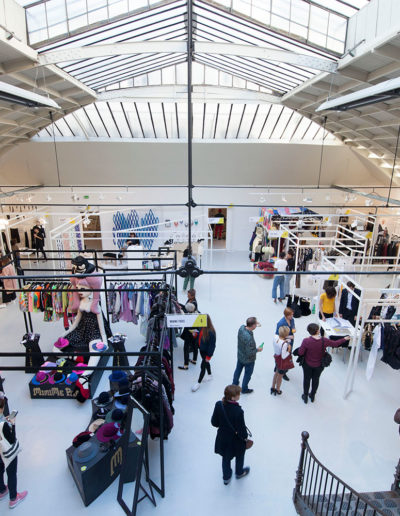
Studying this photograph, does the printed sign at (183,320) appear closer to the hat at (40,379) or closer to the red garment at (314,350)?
the red garment at (314,350)

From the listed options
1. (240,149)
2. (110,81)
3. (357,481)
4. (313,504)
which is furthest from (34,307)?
(240,149)

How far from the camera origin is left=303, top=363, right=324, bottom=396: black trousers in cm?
447

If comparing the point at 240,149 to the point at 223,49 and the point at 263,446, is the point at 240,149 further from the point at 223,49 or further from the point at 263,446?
the point at 263,446

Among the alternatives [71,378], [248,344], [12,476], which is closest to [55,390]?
[71,378]

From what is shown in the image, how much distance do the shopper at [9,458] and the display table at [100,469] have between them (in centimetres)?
52

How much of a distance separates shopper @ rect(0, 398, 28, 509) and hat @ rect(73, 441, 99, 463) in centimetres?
57

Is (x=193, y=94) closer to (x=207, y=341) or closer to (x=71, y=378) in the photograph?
(x=207, y=341)

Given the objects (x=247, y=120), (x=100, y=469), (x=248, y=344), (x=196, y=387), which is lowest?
(x=196, y=387)

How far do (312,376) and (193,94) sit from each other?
24.8ft

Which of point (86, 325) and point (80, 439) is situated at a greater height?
point (86, 325)

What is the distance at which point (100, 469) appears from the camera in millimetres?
3348

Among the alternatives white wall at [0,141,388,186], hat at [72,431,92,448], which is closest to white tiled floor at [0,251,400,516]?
hat at [72,431,92,448]

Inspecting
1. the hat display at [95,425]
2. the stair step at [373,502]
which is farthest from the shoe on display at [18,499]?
the stair step at [373,502]

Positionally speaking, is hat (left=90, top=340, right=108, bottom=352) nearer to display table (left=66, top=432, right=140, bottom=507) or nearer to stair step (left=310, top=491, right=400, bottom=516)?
display table (left=66, top=432, right=140, bottom=507)
